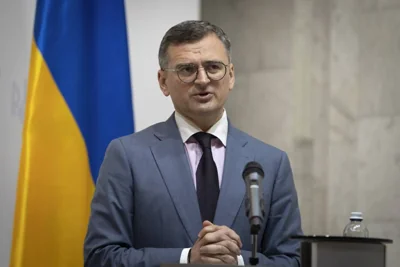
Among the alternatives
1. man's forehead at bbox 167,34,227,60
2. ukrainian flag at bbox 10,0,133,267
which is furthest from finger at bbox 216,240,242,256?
ukrainian flag at bbox 10,0,133,267

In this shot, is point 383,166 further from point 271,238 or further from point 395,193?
point 271,238

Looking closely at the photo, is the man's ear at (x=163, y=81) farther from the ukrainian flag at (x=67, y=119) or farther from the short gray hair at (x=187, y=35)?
the ukrainian flag at (x=67, y=119)

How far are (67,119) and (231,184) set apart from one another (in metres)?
0.86

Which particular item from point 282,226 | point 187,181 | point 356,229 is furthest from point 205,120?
point 356,229

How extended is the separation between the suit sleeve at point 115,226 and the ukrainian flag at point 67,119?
18.6 inches

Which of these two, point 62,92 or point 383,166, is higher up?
point 62,92

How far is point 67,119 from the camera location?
2771 mm

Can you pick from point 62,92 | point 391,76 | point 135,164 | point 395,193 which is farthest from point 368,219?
point 62,92

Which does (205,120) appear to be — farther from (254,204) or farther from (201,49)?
(254,204)

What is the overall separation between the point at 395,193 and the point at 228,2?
1.32 metres

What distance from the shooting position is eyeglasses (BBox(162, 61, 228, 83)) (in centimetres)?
239

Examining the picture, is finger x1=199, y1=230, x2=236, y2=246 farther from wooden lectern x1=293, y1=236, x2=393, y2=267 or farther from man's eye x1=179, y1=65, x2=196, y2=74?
man's eye x1=179, y1=65, x2=196, y2=74

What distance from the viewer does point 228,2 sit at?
346 centimetres

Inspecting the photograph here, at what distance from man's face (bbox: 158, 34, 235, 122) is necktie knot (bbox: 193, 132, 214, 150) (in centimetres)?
7
